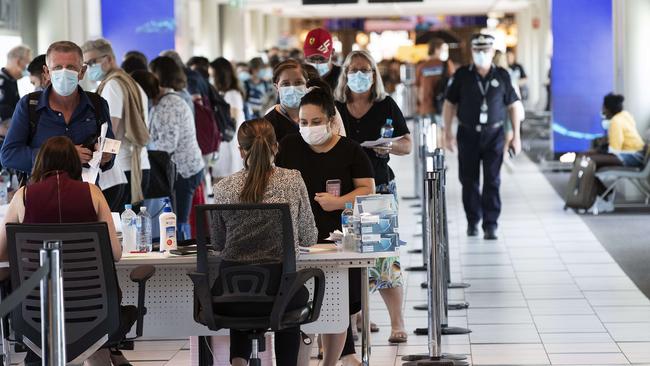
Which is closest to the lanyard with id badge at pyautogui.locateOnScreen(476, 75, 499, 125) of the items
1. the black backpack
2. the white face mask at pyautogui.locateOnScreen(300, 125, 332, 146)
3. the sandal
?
the black backpack

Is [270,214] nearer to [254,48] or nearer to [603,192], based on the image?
[603,192]

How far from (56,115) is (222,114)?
4412 mm

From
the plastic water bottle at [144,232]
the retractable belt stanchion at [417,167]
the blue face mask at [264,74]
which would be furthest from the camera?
the blue face mask at [264,74]

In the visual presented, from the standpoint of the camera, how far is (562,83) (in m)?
16.2

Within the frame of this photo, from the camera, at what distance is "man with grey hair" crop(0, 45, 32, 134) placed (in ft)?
34.8

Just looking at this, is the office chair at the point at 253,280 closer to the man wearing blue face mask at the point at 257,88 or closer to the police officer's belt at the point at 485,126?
the police officer's belt at the point at 485,126

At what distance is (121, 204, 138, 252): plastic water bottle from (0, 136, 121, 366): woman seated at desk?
53 cm

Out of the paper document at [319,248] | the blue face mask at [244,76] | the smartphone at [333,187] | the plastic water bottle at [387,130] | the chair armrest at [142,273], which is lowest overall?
the chair armrest at [142,273]

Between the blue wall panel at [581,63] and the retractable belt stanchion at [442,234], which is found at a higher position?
the blue wall panel at [581,63]

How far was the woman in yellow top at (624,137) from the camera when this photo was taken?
12.7m

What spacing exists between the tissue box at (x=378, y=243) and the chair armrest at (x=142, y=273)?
2.90 feet

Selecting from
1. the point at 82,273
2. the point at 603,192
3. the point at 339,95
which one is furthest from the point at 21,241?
the point at 603,192

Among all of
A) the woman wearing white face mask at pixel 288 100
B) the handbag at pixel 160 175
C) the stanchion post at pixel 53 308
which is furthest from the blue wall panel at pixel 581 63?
the stanchion post at pixel 53 308

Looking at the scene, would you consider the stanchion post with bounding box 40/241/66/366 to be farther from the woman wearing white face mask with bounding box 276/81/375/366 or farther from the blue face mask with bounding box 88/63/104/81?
the blue face mask with bounding box 88/63/104/81
